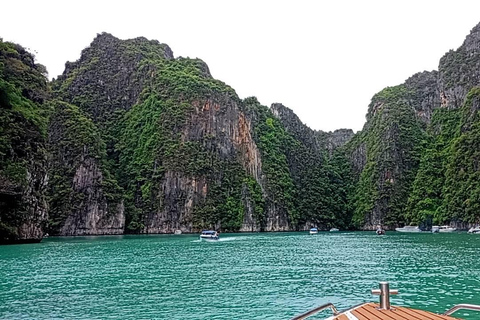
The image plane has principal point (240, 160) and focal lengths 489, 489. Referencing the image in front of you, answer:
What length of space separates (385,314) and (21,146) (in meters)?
63.6

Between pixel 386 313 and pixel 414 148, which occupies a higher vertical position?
pixel 414 148

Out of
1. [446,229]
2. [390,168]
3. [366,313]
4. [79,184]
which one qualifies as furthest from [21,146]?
[390,168]

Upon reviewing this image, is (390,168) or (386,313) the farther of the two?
(390,168)

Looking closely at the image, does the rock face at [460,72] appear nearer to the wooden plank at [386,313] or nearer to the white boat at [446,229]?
the white boat at [446,229]

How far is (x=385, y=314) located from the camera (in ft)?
23.5

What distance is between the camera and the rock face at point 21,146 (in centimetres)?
5884

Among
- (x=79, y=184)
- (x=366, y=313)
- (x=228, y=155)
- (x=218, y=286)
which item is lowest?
(x=218, y=286)

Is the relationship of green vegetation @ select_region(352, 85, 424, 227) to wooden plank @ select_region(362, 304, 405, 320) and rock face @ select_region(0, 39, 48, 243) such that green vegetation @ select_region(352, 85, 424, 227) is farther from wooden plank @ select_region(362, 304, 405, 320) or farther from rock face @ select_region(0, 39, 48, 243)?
wooden plank @ select_region(362, 304, 405, 320)

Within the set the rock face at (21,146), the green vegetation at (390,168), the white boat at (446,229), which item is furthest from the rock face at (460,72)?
the rock face at (21,146)

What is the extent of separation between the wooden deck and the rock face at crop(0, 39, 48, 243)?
54441mm

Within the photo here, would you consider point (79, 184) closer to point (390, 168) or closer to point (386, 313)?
point (390, 168)

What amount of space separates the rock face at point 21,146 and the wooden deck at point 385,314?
54441mm

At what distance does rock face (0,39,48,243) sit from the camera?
193ft

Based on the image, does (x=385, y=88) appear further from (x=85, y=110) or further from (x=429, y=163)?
(x=85, y=110)
